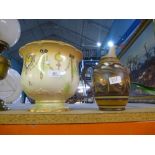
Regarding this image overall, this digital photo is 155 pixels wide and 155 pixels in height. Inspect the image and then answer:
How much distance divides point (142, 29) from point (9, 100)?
3.73ft

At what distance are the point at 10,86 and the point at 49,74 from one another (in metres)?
0.65

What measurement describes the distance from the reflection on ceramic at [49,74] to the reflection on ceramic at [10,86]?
562 mm

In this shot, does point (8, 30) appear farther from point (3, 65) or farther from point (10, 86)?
point (10, 86)

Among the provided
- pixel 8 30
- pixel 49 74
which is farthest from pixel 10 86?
pixel 49 74

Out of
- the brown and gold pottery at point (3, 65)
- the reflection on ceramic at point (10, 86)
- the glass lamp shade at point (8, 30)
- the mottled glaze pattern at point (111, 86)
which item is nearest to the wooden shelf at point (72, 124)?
the mottled glaze pattern at point (111, 86)

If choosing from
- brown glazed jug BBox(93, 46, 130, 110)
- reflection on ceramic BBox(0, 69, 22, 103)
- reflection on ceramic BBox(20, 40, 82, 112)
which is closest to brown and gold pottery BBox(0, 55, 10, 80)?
reflection on ceramic BBox(20, 40, 82, 112)

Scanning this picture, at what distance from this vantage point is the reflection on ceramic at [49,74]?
578 millimetres

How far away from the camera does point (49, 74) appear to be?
1.89 feet

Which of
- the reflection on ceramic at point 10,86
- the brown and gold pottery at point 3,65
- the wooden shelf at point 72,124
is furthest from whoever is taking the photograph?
the reflection on ceramic at point 10,86

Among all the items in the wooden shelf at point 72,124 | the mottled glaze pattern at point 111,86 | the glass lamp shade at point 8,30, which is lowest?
the wooden shelf at point 72,124

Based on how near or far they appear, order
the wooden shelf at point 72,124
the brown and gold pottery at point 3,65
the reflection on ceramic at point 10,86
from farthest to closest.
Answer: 1. the reflection on ceramic at point 10,86
2. the brown and gold pottery at point 3,65
3. the wooden shelf at point 72,124

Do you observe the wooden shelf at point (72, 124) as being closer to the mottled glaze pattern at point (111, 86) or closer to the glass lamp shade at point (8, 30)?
the mottled glaze pattern at point (111, 86)
